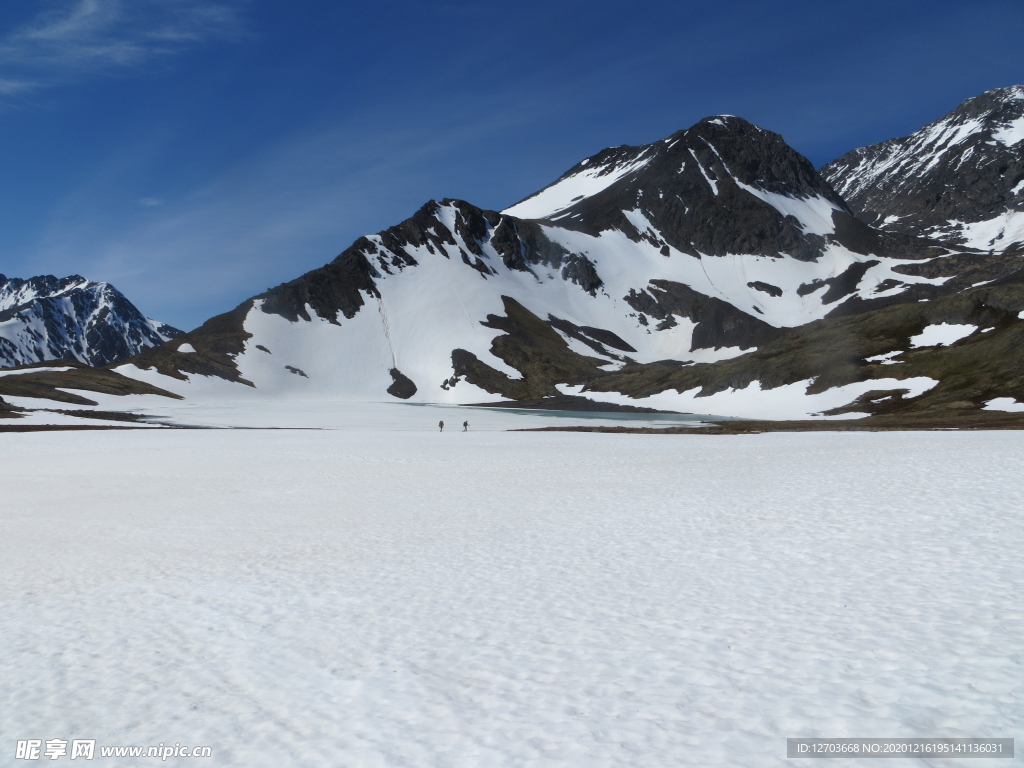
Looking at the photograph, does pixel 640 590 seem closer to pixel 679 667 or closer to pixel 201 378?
pixel 679 667

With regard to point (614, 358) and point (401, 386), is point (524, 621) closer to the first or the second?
point (401, 386)

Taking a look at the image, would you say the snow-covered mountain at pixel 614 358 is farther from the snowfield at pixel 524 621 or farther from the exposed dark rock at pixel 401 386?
the snowfield at pixel 524 621

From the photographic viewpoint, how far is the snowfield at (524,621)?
7.32 m

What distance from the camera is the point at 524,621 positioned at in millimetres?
10805

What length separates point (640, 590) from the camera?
40.0ft

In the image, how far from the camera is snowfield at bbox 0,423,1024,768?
24.0 feet

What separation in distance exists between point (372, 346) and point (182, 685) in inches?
7067

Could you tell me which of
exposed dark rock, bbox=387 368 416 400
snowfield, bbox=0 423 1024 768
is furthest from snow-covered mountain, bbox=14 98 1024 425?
snowfield, bbox=0 423 1024 768

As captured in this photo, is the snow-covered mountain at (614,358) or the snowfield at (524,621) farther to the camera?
the snow-covered mountain at (614,358)

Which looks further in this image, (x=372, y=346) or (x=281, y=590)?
(x=372, y=346)

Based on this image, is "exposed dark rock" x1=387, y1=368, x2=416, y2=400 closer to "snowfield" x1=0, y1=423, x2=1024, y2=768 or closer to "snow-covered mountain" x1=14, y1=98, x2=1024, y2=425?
"snow-covered mountain" x1=14, y1=98, x2=1024, y2=425

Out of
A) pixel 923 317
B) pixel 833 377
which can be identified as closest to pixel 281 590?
pixel 833 377

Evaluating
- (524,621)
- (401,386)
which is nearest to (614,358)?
(401,386)

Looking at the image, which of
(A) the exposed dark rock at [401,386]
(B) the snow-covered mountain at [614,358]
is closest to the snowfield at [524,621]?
(B) the snow-covered mountain at [614,358]
